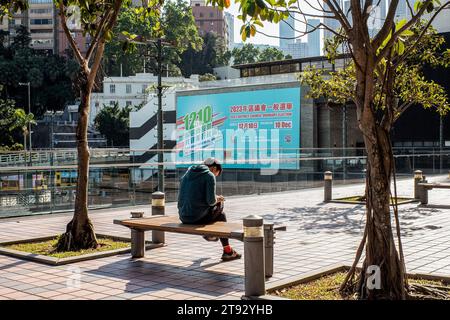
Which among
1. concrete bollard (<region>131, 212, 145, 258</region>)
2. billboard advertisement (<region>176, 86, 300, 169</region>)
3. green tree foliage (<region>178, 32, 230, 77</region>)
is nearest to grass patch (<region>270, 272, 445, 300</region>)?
concrete bollard (<region>131, 212, 145, 258</region>)

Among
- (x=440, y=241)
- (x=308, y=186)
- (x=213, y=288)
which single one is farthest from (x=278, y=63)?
(x=213, y=288)

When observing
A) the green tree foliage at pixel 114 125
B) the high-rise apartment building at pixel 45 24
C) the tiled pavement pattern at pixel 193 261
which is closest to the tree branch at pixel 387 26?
the tiled pavement pattern at pixel 193 261

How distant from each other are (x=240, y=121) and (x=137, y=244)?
3631 centimetres

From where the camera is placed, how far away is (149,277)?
6512 millimetres

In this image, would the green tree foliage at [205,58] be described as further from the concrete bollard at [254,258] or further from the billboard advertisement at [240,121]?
the concrete bollard at [254,258]

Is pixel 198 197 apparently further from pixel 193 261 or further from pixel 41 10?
pixel 41 10

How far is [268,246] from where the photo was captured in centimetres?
640

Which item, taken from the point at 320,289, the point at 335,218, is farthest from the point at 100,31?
the point at 335,218

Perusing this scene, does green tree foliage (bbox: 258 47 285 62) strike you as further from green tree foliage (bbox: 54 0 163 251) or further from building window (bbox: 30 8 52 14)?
green tree foliage (bbox: 54 0 163 251)

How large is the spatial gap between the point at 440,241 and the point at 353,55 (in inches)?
185

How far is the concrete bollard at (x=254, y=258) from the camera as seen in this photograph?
5.43 meters

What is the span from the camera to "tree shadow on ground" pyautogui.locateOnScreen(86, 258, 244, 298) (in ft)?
19.5

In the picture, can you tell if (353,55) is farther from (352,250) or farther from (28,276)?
(28,276)

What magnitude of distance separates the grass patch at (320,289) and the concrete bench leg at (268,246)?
543 millimetres
